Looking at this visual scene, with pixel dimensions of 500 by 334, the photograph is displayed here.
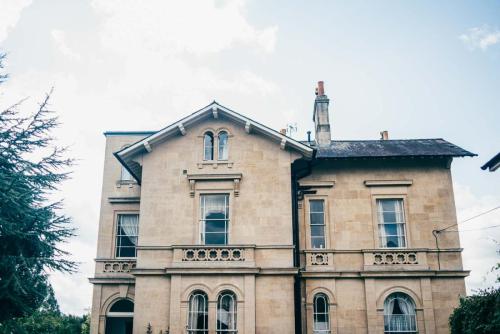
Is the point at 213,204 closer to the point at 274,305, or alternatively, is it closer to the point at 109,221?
the point at 274,305

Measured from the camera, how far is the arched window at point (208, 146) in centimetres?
1980

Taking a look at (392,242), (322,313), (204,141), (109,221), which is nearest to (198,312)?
(322,313)

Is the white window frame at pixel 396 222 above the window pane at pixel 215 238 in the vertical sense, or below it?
above

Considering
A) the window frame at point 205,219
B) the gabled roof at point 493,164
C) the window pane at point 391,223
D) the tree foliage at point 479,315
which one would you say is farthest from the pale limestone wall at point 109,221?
the gabled roof at point 493,164

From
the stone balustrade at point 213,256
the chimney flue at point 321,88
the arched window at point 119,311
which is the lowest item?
the arched window at point 119,311

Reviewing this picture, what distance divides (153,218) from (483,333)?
1170 cm

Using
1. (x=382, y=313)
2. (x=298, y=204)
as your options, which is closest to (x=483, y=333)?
(x=382, y=313)

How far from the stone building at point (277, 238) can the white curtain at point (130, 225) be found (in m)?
1.22

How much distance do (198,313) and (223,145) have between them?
646cm

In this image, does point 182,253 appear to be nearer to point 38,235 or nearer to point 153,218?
point 153,218

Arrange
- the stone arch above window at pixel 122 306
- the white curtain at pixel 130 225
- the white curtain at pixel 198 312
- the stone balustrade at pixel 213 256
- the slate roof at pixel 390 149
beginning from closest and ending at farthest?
the white curtain at pixel 198 312 → the stone balustrade at pixel 213 256 → the slate roof at pixel 390 149 → the stone arch above window at pixel 122 306 → the white curtain at pixel 130 225

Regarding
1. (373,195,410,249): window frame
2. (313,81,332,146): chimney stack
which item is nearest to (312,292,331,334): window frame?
(373,195,410,249): window frame

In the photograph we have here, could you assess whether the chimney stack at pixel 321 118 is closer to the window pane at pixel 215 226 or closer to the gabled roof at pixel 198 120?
the gabled roof at pixel 198 120

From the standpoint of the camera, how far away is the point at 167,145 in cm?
1994
